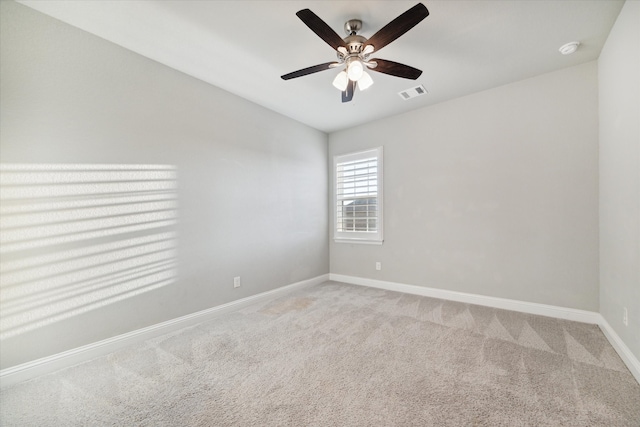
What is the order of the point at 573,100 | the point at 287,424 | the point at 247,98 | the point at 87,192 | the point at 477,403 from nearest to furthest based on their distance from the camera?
1. the point at 287,424
2. the point at 477,403
3. the point at 87,192
4. the point at 573,100
5. the point at 247,98

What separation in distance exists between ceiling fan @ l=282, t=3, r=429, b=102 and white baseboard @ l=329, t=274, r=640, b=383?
2.70 metres

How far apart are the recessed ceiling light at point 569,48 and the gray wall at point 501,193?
0.43 metres

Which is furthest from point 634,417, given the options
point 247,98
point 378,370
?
point 247,98

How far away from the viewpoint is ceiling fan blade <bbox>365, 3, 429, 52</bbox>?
158 cm

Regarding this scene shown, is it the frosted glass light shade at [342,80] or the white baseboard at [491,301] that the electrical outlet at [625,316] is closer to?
the white baseboard at [491,301]

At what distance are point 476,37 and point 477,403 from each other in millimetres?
2807

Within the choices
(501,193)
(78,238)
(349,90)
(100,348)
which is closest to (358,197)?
(501,193)

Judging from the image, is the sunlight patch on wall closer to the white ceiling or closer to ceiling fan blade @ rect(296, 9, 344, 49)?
the white ceiling

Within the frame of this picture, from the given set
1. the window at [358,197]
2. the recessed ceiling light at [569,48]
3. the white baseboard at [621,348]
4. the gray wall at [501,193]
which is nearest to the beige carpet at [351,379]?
the white baseboard at [621,348]

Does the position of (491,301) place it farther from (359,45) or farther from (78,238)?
(78,238)

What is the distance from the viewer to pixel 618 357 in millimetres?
2041

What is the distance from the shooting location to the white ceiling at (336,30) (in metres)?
1.95

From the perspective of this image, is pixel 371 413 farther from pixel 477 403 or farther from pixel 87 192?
pixel 87 192

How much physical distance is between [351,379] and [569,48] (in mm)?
3434
